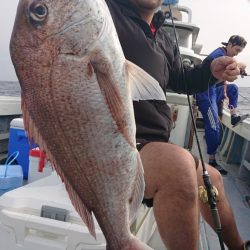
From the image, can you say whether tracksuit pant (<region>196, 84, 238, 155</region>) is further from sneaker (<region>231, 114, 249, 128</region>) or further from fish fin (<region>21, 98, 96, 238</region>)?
fish fin (<region>21, 98, 96, 238</region>)

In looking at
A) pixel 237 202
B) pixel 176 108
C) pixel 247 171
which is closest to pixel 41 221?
pixel 237 202

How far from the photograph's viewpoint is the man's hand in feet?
6.14

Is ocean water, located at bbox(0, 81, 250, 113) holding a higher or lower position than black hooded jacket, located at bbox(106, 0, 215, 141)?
lower

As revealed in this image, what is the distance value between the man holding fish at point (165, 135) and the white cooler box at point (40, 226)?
1.23 ft

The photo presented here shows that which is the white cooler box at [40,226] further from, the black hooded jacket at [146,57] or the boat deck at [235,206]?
the boat deck at [235,206]

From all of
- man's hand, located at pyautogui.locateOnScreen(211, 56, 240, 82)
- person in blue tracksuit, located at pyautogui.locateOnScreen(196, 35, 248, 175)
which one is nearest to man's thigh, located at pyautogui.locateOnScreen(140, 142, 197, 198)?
man's hand, located at pyautogui.locateOnScreen(211, 56, 240, 82)

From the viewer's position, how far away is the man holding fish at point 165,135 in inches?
68.2

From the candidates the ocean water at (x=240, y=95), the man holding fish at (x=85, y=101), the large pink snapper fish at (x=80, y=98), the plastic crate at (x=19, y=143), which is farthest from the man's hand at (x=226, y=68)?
the ocean water at (x=240, y=95)

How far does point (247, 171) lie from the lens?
4984mm

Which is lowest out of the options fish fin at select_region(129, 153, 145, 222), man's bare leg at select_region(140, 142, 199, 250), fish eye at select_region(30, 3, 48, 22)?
man's bare leg at select_region(140, 142, 199, 250)

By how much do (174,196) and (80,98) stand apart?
80cm

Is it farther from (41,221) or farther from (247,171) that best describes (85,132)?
(247,171)

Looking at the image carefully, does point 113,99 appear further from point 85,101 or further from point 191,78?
point 191,78

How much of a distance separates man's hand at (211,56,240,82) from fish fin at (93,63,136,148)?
34.1 inches
